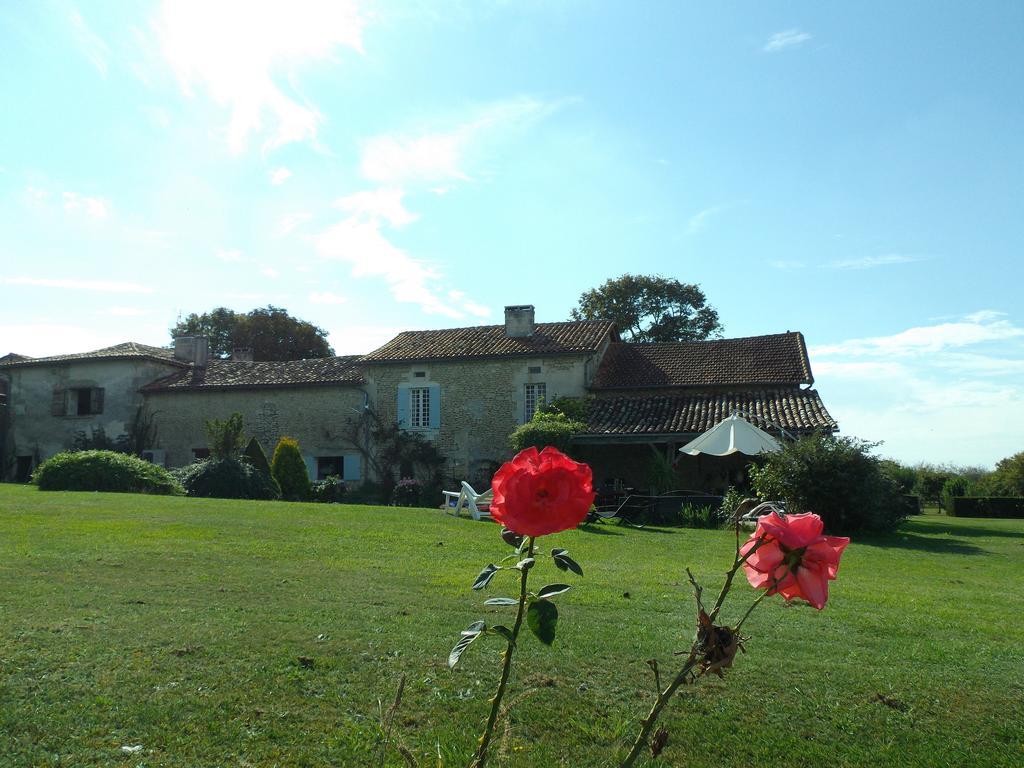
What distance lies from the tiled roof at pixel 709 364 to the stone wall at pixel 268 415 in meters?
9.05

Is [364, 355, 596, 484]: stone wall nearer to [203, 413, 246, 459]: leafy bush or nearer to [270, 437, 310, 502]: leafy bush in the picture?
[270, 437, 310, 502]: leafy bush

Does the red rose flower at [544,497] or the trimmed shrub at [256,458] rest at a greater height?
the trimmed shrub at [256,458]

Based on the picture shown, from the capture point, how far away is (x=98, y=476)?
20.6 meters

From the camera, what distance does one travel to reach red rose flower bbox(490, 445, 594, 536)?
1.89 metres

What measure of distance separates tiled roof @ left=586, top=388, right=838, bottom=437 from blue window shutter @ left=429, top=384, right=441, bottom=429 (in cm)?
550

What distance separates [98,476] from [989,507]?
1176 inches

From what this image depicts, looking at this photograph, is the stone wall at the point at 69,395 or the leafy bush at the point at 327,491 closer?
the leafy bush at the point at 327,491

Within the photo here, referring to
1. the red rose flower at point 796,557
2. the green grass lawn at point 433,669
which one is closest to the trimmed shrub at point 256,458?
the green grass lawn at point 433,669

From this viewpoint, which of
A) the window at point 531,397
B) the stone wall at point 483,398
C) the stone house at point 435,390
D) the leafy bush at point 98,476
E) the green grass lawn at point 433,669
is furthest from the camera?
the window at point 531,397

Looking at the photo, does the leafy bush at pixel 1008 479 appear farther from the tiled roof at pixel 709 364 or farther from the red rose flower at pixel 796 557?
the red rose flower at pixel 796 557

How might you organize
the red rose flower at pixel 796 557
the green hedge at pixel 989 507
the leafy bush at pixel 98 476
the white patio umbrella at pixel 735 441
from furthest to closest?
the green hedge at pixel 989 507, the leafy bush at pixel 98 476, the white patio umbrella at pixel 735 441, the red rose flower at pixel 796 557

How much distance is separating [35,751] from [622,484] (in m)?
23.3

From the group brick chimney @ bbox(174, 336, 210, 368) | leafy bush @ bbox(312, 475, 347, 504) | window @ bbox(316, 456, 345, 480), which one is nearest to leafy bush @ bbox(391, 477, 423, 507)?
leafy bush @ bbox(312, 475, 347, 504)

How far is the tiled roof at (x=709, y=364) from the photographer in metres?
27.1
